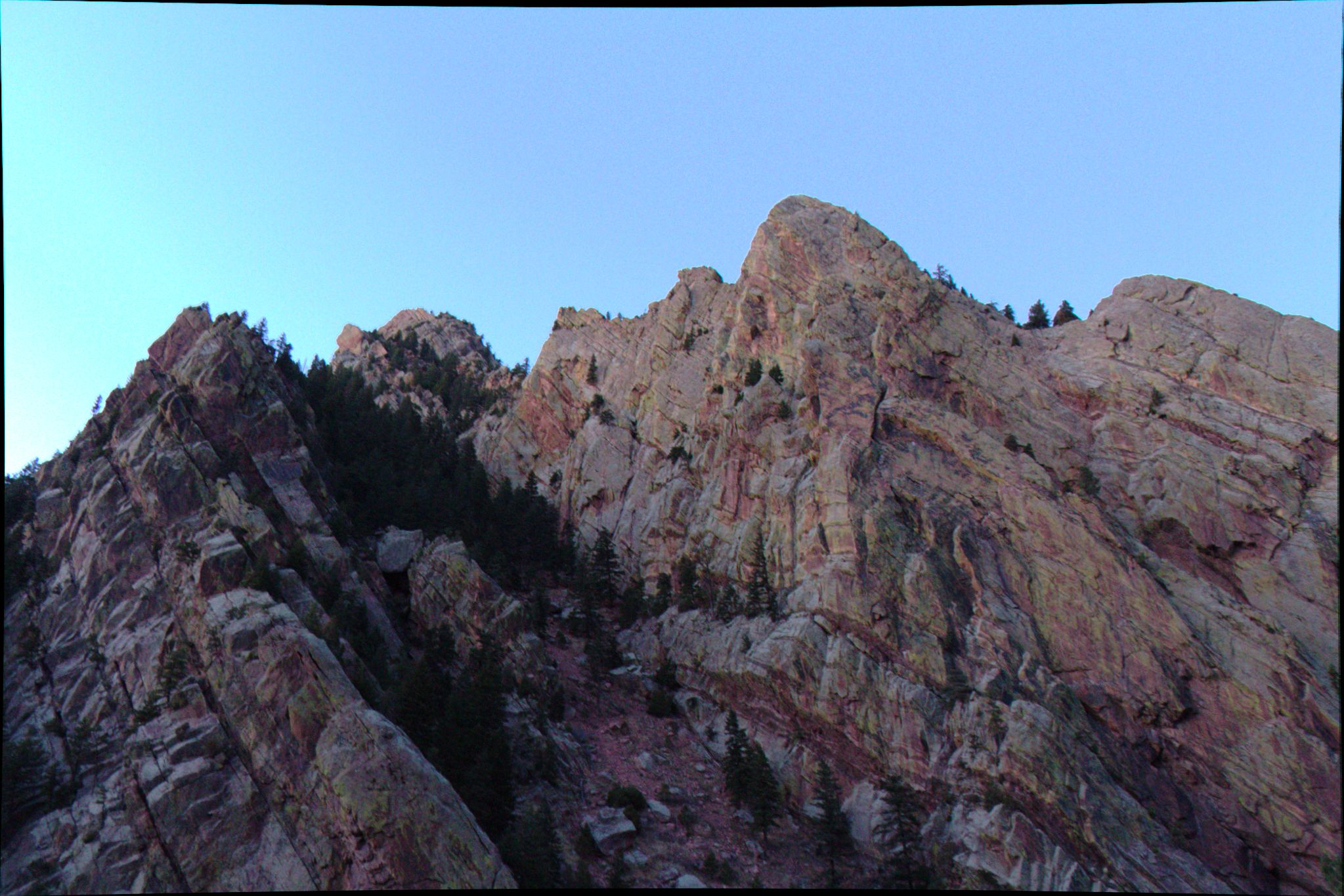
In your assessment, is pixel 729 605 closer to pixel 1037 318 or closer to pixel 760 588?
pixel 760 588

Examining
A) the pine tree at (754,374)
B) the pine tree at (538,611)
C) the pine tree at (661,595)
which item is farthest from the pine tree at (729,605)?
the pine tree at (754,374)

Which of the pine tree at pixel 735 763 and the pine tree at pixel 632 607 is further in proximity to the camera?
the pine tree at pixel 632 607

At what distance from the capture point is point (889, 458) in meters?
54.5

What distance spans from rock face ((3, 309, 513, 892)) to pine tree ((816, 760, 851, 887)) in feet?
50.4

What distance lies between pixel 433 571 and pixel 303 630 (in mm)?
16574

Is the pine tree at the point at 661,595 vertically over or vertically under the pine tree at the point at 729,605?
over

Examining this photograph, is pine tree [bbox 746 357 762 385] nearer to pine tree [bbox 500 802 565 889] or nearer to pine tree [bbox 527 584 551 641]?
pine tree [bbox 527 584 551 641]

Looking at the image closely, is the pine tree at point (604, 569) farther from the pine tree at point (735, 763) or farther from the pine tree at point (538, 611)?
the pine tree at point (735, 763)

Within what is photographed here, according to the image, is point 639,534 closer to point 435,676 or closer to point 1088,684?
point 435,676

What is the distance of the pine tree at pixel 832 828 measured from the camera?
39750 mm

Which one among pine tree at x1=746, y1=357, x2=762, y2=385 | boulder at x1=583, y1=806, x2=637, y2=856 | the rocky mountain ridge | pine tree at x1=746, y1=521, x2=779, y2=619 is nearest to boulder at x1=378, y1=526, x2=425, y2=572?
the rocky mountain ridge

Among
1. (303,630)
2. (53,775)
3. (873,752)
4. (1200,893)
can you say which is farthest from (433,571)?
(1200,893)

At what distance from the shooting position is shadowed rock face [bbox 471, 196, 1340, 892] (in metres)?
40.0

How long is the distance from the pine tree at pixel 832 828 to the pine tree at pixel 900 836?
154cm
